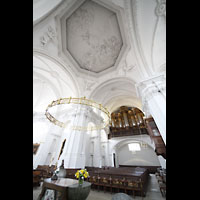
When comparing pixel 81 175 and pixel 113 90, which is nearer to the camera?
pixel 81 175

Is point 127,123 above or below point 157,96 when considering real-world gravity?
below

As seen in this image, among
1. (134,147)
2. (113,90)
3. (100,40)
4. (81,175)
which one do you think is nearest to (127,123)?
(134,147)

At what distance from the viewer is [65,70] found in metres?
7.59

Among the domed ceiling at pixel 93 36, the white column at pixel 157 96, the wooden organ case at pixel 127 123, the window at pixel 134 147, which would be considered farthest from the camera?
the window at pixel 134 147

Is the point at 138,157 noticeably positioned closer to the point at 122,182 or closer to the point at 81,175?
the point at 122,182

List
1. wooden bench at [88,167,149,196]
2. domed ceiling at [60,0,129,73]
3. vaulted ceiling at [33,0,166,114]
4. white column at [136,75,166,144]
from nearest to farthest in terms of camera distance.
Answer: wooden bench at [88,167,149,196]
white column at [136,75,166,144]
vaulted ceiling at [33,0,166,114]
domed ceiling at [60,0,129,73]

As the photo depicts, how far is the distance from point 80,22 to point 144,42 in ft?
14.5

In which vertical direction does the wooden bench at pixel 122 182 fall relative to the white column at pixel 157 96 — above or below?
below

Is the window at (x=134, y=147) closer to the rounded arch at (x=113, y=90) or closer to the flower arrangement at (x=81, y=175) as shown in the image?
the rounded arch at (x=113, y=90)

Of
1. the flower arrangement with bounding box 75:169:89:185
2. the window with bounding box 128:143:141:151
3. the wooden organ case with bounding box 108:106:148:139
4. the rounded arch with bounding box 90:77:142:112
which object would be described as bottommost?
the window with bounding box 128:143:141:151

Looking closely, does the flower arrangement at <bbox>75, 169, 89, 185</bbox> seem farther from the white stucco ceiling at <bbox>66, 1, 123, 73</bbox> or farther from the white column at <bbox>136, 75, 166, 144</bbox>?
the white stucco ceiling at <bbox>66, 1, 123, 73</bbox>

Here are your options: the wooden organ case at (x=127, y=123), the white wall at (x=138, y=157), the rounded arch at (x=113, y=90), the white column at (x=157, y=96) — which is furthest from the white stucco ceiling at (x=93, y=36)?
the white wall at (x=138, y=157)

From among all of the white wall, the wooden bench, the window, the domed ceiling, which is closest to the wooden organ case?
the window
